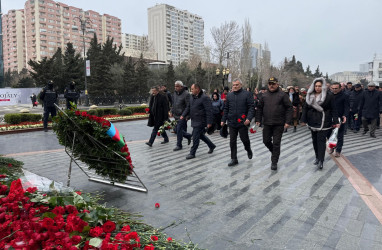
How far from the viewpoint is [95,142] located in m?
4.04

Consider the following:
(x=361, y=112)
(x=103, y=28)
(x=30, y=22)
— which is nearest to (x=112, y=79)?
(x=361, y=112)

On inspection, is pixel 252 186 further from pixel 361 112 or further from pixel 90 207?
pixel 361 112

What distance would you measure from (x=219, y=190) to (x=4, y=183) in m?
2.84

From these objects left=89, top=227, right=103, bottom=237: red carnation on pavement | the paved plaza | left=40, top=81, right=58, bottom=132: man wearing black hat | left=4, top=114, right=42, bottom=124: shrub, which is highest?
left=40, top=81, right=58, bottom=132: man wearing black hat

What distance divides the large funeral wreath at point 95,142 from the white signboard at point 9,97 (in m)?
22.5

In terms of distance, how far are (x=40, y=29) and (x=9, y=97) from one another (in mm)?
89765

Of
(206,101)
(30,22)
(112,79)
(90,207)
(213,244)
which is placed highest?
(30,22)

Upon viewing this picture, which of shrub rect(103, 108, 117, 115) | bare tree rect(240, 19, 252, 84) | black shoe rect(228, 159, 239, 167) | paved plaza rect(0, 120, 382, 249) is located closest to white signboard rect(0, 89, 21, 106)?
shrub rect(103, 108, 117, 115)

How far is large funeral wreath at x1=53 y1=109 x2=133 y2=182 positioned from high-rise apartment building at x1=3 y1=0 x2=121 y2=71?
97275 mm

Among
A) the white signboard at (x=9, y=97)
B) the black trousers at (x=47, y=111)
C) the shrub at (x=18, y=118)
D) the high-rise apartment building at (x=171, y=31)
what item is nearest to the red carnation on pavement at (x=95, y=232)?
the black trousers at (x=47, y=111)

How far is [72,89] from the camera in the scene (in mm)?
13555

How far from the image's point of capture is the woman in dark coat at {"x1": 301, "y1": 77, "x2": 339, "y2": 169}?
585cm

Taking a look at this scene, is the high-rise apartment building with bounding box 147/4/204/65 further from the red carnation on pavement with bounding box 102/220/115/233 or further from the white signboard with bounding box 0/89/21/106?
the red carnation on pavement with bounding box 102/220/115/233

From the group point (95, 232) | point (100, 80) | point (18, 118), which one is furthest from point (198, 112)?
point (100, 80)
